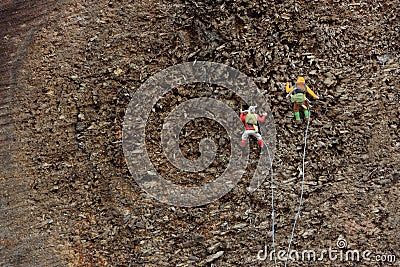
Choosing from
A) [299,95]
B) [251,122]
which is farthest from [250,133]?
[299,95]

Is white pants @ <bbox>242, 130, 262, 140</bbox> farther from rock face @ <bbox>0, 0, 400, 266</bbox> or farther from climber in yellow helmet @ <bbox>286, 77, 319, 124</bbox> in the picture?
climber in yellow helmet @ <bbox>286, 77, 319, 124</bbox>

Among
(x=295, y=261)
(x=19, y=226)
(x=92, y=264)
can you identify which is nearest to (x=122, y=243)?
(x=92, y=264)

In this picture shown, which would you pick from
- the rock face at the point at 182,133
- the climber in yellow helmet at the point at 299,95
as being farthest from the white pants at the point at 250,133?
the climber in yellow helmet at the point at 299,95

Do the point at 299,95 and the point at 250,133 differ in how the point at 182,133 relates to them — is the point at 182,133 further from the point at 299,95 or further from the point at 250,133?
the point at 299,95

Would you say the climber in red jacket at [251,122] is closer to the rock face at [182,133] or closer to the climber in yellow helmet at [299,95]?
the rock face at [182,133]

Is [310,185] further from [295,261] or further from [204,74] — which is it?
[204,74]

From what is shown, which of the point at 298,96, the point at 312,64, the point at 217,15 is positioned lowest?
the point at 298,96

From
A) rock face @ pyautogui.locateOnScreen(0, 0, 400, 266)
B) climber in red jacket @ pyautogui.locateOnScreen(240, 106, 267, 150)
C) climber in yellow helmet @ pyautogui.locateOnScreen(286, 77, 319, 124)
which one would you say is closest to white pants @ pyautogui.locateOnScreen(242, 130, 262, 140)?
climber in red jacket @ pyautogui.locateOnScreen(240, 106, 267, 150)
